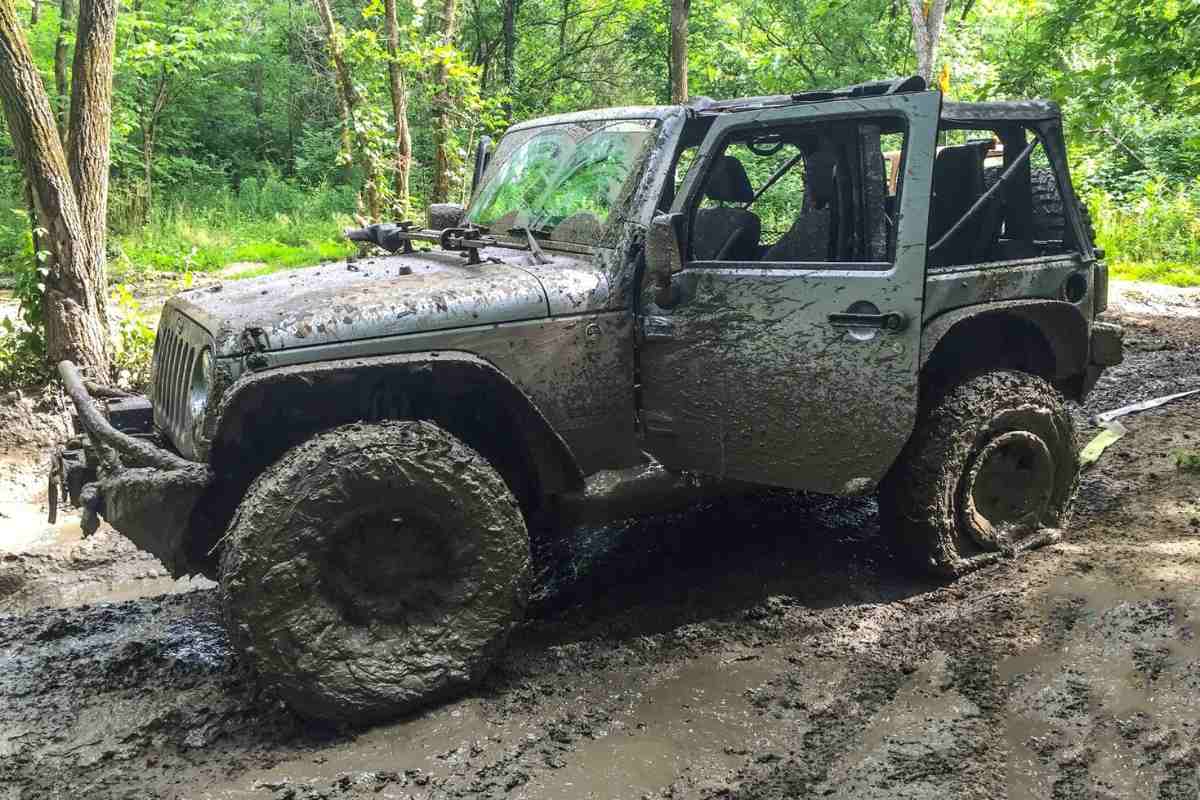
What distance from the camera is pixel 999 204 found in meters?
4.59

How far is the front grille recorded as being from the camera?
3.60m

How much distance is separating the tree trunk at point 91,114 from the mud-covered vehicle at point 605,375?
3.50 m

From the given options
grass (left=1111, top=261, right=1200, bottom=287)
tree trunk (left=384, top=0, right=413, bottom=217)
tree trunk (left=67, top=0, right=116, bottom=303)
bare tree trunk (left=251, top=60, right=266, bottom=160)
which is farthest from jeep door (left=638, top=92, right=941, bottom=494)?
bare tree trunk (left=251, top=60, right=266, bottom=160)

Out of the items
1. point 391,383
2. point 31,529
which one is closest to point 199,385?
point 391,383

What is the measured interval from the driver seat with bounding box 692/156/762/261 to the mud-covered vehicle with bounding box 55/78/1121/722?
0.01 meters

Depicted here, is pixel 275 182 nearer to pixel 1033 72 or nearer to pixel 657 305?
pixel 1033 72

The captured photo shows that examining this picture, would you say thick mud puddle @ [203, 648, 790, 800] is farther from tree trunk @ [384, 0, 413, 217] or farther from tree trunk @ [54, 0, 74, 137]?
tree trunk @ [54, 0, 74, 137]

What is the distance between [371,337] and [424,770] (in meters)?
1.40

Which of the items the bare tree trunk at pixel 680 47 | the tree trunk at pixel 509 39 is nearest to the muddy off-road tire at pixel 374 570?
the bare tree trunk at pixel 680 47

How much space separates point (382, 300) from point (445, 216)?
5.93ft

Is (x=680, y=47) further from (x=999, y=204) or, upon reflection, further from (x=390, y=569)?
(x=390, y=569)

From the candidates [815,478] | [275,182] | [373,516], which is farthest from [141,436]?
[275,182]

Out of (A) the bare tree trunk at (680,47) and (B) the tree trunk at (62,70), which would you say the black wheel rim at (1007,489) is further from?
(B) the tree trunk at (62,70)

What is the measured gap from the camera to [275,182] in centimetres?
2267
